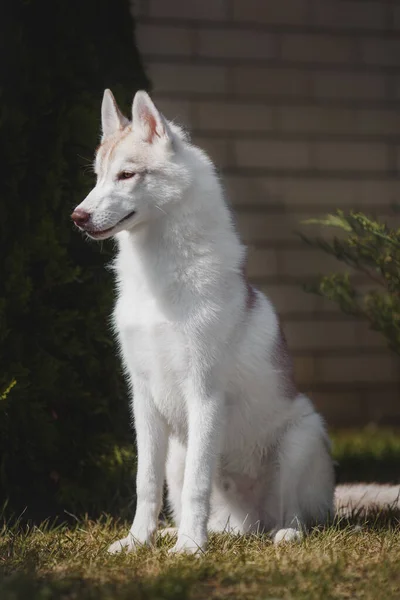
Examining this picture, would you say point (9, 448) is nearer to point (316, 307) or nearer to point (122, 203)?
point (122, 203)

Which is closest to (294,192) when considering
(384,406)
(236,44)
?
(236,44)

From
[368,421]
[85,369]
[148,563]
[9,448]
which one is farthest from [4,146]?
[368,421]

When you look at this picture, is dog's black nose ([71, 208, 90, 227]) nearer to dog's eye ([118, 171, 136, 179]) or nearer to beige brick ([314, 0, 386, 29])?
dog's eye ([118, 171, 136, 179])

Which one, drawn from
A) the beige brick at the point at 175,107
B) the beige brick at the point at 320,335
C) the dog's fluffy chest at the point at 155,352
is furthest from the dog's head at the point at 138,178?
the beige brick at the point at 320,335

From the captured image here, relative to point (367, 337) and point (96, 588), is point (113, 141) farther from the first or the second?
point (367, 337)

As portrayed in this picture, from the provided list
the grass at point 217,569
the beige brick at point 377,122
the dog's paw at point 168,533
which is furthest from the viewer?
the beige brick at point 377,122

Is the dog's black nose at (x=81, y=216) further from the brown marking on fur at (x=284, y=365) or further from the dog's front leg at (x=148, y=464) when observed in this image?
the brown marking on fur at (x=284, y=365)

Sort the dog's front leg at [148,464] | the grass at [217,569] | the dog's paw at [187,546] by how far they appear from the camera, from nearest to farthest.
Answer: the grass at [217,569] → the dog's paw at [187,546] → the dog's front leg at [148,464]

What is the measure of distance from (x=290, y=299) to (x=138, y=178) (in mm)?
4267

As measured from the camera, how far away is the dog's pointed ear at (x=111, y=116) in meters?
3.98

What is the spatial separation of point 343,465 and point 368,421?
1.34 m

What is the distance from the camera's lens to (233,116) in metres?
7.71

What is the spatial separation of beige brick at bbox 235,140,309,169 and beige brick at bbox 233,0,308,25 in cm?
104

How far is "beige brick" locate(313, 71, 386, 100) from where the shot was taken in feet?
25.9
